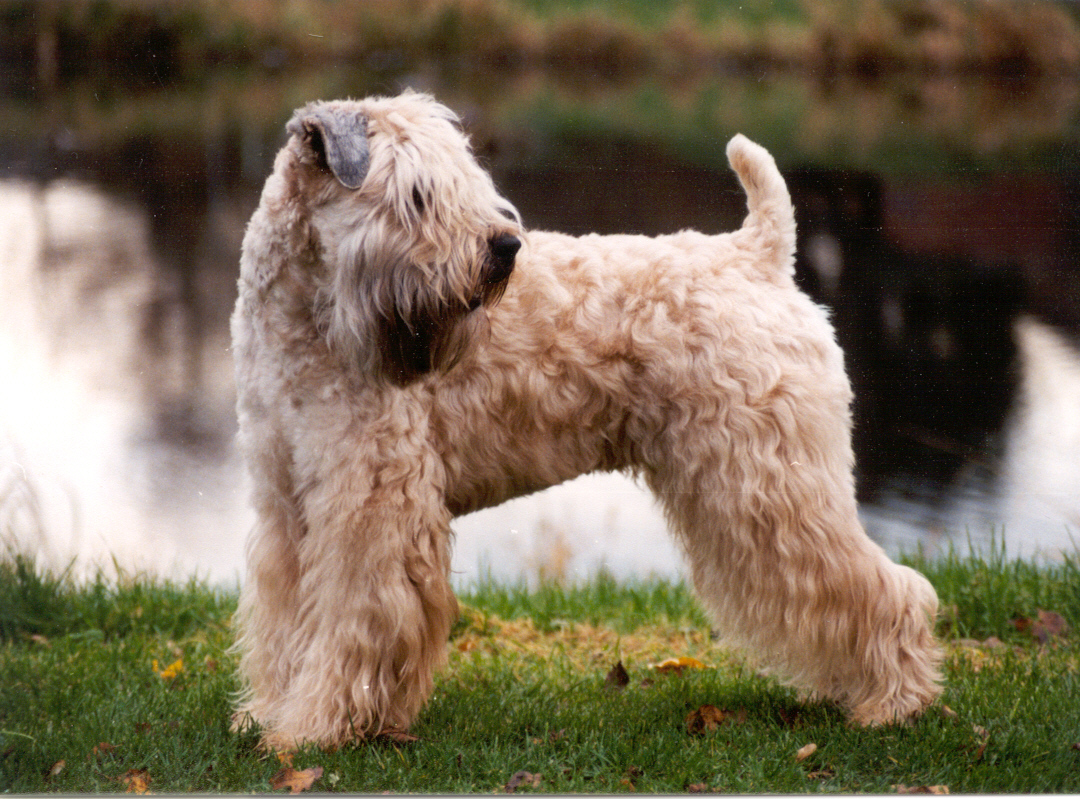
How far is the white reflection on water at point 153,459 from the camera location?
3.62m

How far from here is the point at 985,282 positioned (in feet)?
13.1

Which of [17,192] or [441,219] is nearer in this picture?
[441,219]

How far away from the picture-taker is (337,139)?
2744mm

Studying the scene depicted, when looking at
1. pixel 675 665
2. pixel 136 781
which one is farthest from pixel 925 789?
pixel 136 781

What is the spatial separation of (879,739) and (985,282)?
6.79 feet

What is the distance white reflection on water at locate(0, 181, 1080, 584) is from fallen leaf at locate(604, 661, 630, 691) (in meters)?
0.57

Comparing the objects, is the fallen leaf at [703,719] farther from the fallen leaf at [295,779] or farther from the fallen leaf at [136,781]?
the fallen leaf at [136,781]

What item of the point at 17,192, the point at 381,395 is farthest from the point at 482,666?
the point at 17,192

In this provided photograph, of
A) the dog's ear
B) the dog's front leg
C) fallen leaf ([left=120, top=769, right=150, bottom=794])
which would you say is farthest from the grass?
the dog's ear

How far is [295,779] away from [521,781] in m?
0.73

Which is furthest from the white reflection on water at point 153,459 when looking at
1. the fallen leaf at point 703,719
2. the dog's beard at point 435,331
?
the dog's beard at point 435,331

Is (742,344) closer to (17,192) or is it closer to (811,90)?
(811,90)

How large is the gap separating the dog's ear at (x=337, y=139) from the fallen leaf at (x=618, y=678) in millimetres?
2217

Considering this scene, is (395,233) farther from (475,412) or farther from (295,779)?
(295,779)
